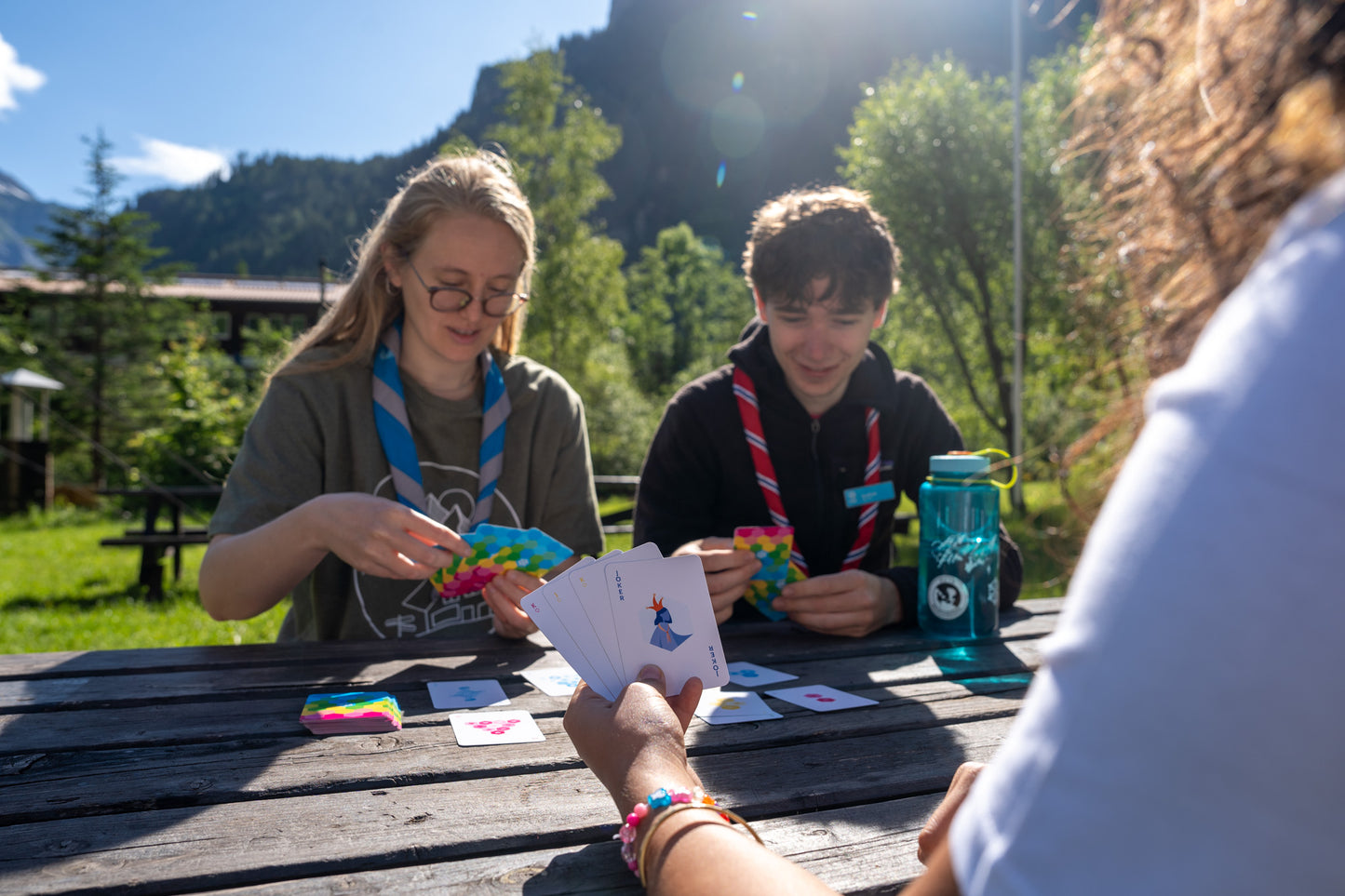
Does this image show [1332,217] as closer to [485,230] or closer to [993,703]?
[993,703]

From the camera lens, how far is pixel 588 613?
118 cm

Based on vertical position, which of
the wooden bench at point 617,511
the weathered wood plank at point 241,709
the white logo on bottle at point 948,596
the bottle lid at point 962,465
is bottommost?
the wooden bench at point 617,511

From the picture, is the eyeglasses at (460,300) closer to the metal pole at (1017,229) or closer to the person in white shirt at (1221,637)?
the person in white shirt at (1221,637)

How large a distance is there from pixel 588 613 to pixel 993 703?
2.67 feet

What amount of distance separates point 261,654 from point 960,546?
1.51 meters

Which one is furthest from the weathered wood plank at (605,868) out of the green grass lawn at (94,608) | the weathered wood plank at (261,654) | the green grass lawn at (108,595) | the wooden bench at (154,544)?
the wooden bench at (154,544)

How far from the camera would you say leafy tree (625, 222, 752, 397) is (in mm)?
36734

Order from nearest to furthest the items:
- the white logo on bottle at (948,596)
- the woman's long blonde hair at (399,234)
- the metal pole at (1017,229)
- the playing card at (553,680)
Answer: the playing card at (553,680), the white logo on bottle at (948,596), the woman's long blonde hair at (399,234), the metal pole at (1017,229)

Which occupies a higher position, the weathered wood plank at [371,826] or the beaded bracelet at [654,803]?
the beaded bracelet at [654,803]

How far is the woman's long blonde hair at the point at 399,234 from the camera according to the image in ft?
7.45

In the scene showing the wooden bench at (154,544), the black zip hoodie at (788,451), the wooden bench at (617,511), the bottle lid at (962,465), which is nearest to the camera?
the bottle lid at (962,465)

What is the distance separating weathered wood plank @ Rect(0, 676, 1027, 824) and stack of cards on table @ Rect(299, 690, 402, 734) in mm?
28

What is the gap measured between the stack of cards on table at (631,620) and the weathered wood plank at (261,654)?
655 millimetres

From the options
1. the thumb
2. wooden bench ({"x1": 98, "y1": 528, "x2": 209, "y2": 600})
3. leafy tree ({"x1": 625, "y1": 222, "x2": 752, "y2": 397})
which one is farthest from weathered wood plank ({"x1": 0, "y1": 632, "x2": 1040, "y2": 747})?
leafy tree ({"x1": 625, "y1": 222, "x2": 752, "y2": 397})
